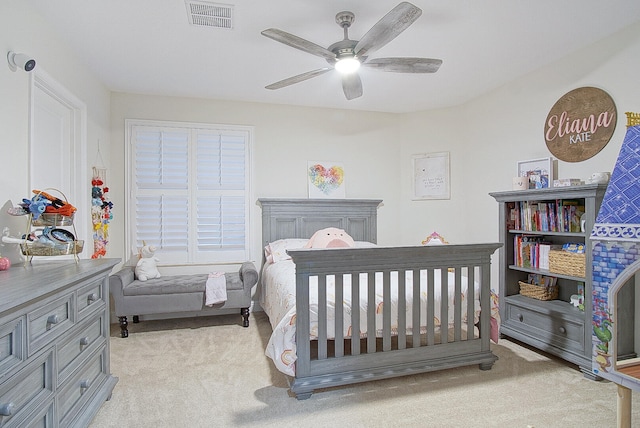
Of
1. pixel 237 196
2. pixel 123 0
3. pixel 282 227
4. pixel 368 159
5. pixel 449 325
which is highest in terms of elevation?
pixel 123 0

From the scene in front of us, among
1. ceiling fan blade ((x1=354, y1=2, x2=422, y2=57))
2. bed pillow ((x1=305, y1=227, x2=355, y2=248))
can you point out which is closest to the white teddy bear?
bed pillow ((x1=305, y1=227, x2=355, y2=248))

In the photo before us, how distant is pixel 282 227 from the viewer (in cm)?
436

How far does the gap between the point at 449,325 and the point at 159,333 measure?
280 centimetres

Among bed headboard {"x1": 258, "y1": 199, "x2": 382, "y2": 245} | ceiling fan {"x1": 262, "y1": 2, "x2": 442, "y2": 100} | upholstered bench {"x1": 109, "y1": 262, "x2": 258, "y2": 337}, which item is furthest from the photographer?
bed headboard {"x1": 258, "y1": 199, "x2": 382, "y2": 245}

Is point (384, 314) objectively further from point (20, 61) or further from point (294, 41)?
point (20, 61)

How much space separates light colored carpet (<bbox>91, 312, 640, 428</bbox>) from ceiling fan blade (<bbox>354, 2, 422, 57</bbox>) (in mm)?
2262

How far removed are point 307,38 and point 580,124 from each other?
7.99ft

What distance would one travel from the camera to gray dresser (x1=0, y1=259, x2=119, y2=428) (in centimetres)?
125

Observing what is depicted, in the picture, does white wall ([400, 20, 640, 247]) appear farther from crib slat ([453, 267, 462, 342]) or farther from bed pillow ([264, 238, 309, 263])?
bed pillow ([264, 238, 309, 263])

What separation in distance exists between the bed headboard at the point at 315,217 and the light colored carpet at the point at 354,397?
1.73 metres

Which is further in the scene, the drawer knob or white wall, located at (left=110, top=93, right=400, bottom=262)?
white wall, located at (left=110, top=93, right=400, bottom=262)

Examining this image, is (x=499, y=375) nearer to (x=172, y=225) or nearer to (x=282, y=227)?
(x=282, y=227)

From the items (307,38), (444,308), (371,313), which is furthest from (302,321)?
(307,38)

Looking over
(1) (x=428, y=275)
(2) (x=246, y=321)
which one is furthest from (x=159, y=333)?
(1) (x=428, y=275)
